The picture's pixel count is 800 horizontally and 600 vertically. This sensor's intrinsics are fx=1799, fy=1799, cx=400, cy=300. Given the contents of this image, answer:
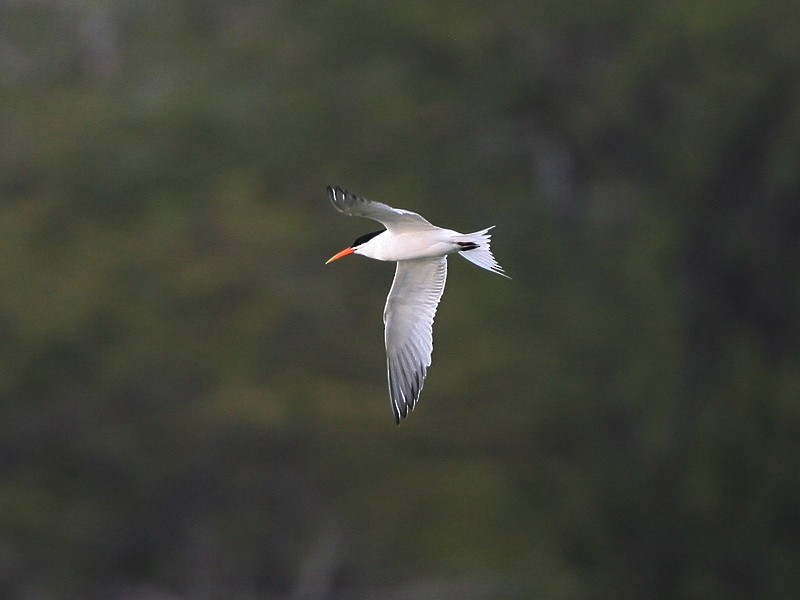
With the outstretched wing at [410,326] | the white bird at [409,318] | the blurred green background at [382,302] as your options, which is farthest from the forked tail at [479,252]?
the blurred green background at [382,302]

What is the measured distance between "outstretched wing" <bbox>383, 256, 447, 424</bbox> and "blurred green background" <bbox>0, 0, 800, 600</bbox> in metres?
6.55

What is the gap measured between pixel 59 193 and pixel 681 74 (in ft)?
22.1

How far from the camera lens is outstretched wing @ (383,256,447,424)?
8.02 m

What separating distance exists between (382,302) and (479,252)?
8.25 meters

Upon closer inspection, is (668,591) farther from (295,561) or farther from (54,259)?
(54,259)

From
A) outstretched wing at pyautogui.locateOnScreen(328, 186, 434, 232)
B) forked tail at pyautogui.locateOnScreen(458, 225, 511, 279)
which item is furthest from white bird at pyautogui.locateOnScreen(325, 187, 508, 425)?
outstretched wing at pyautogui.locateOnScreen(328, 186, 434, 232)

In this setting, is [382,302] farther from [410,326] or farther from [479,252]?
[479,252]

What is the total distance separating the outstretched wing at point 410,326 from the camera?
802 cm

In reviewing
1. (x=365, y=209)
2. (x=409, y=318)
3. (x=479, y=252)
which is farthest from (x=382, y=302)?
(x=365, y=209)

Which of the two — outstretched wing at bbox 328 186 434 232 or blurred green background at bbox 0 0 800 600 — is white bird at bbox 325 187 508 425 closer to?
outstretched wing at bbox 328 186 434 232

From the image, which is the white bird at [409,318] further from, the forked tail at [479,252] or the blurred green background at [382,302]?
the blurred green background at [382,302]

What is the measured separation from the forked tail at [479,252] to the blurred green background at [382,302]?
7.25 meters

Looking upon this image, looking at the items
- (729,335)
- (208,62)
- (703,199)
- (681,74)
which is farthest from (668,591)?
(208,62)

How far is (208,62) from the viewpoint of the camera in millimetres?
20828
